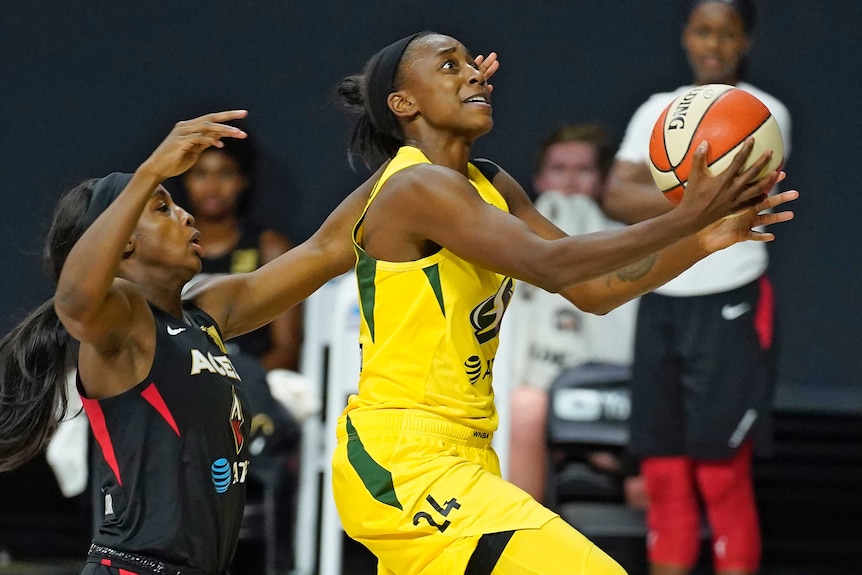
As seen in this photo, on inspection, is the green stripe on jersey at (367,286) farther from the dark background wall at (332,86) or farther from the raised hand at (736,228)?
the dark background wall at (332,86)

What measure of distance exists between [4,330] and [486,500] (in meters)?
5.05

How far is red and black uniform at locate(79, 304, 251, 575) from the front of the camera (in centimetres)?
289

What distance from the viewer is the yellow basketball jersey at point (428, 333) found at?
301 cm

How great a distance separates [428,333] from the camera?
3.02 meters

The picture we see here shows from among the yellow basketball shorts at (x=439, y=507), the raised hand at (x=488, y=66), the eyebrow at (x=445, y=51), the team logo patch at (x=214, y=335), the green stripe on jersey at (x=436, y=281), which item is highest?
the eyebrow at (x=445, y=51)

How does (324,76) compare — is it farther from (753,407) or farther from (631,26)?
(753,407)

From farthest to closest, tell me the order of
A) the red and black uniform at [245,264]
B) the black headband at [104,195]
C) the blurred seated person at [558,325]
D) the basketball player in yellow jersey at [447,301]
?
the blurred seated person at [558,325], the red and black uniform at [245,264], the black headband at [104,195], the basketball player in yellow jersey at [447,301]

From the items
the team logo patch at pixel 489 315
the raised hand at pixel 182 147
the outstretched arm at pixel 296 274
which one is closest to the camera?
the raised hand at pixel 182 147

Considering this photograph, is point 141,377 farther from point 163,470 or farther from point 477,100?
point 477,100

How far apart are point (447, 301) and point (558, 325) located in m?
2.88

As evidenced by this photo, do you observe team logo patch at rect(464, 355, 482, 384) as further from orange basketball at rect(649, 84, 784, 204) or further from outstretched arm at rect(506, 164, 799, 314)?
orange basketball at rect(649, 84, 784, 204)

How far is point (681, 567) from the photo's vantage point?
479 centimetres

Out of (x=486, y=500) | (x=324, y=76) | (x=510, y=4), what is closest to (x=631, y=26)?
(x=510, y=4)

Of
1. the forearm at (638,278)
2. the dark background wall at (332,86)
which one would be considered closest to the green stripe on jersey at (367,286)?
the forearm at (638,278)
